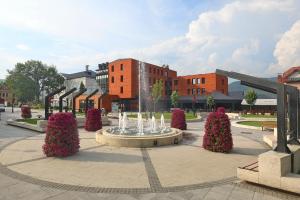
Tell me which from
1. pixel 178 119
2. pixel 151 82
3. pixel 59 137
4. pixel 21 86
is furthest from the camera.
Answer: pixel 21 86

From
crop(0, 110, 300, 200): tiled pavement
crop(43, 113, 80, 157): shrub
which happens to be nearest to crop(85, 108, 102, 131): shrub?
crop(43, 113, 80, 157): shrub

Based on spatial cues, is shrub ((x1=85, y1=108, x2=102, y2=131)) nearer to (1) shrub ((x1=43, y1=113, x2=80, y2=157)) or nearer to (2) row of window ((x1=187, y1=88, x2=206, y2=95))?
(1) shrub ((x1=43, y1=113, x2=80, y2=157))

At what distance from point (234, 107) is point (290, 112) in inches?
2084

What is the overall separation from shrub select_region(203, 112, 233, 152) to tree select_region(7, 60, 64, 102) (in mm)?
85199

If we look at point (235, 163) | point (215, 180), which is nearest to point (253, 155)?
point (235, 163)

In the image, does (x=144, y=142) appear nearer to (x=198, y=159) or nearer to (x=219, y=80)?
(x=198, y=159)

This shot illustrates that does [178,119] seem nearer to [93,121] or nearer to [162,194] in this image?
[93,121]

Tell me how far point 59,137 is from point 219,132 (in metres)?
7.58

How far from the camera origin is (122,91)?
61.5 metres

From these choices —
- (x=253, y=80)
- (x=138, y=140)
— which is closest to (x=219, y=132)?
(x=138, y=140)

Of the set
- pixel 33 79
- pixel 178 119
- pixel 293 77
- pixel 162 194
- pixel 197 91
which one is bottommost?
pixel 162 194

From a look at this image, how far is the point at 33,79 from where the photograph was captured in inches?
3632

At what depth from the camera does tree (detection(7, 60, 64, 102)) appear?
86.2 metres

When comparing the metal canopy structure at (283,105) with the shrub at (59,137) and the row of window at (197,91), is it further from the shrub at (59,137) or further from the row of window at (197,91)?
the row of window at (197,91)
